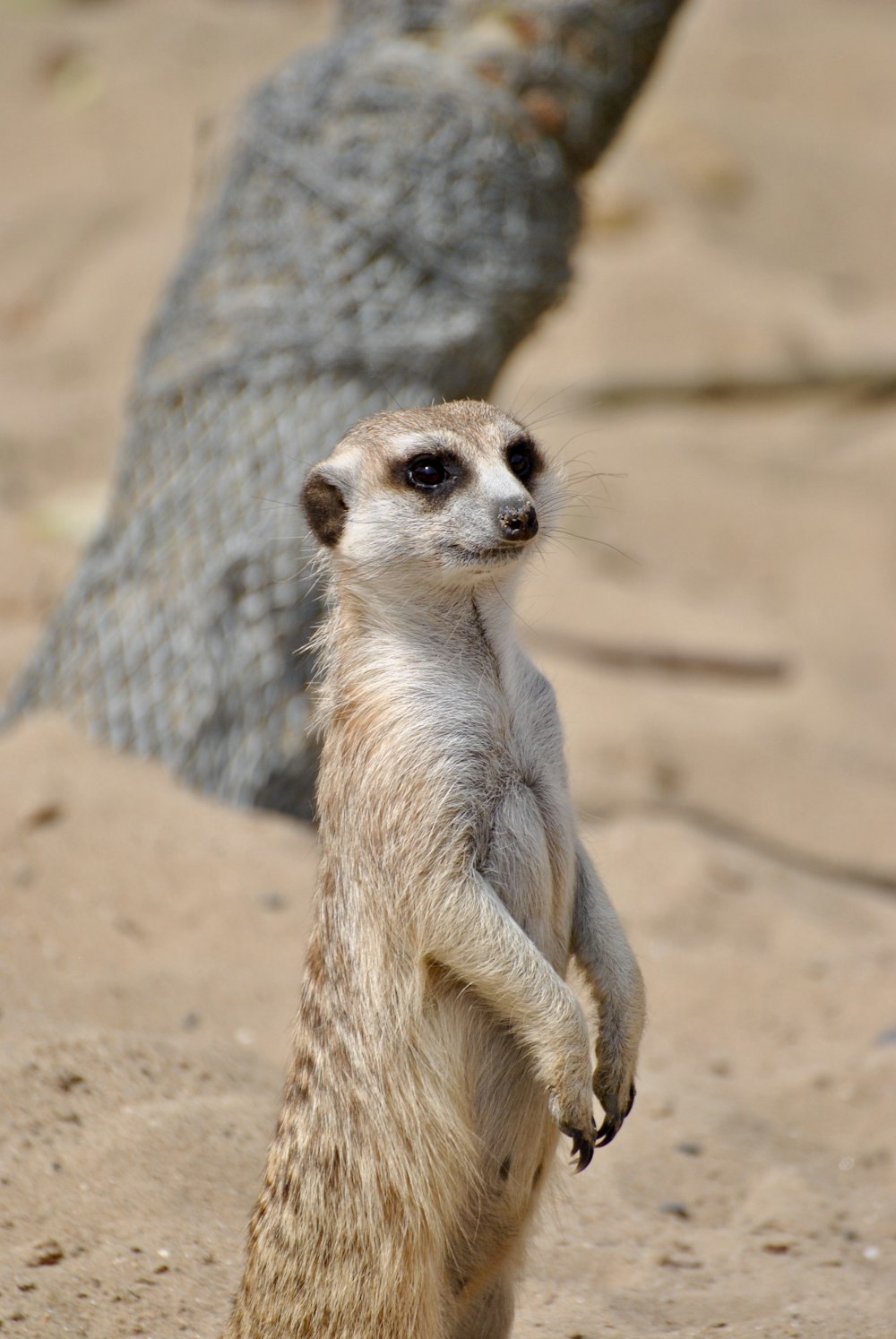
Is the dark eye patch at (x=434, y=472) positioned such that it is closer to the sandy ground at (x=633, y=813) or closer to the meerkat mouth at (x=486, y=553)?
the meerkat mouth at (x=486, y=553)

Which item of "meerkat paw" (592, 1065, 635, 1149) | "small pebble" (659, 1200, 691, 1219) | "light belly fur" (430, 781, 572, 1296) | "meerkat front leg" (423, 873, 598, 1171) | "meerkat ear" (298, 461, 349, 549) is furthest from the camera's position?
"small pebble" (659, 1200, 691, 1219)

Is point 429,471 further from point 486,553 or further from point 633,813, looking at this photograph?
point 633,813

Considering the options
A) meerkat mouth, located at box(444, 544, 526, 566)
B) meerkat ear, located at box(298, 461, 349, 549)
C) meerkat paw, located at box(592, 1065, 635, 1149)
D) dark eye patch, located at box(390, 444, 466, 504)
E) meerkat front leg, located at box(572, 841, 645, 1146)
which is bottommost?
meerkat paw, located at box(592, 1065, 635, 1149)

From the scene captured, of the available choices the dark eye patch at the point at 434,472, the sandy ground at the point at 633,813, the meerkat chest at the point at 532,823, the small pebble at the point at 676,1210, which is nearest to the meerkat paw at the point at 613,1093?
the meerkat chest at the point at 532,823

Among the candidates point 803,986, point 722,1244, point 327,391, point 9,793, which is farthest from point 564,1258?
point 327,391

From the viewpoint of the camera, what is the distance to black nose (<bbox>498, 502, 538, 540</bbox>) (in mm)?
2328

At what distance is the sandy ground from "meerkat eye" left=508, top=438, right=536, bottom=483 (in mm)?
364

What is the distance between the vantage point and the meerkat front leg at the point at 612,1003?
8.06 ft

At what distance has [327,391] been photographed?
451cm

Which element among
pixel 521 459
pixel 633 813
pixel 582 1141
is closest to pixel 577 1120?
pixel 582 1141

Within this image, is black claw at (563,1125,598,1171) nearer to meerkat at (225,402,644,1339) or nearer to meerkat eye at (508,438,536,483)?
meerkat at (225,402,644,1339)

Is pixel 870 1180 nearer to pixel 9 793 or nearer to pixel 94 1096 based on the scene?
pixel 94 1096

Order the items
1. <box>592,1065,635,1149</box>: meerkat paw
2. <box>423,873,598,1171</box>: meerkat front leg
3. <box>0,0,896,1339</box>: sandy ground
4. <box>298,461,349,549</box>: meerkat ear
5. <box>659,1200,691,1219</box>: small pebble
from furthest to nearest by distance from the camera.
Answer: <box>659,1200,691,1219</box>: small pebble < <box>0,0,896,1339</box>: sandy ground < <box>298,461,349,549</box>: meerkat ear < <box>592,1065,635,1149</box>: meerkat paw < <box>423,873,598,1171</box>: meerkat front leg

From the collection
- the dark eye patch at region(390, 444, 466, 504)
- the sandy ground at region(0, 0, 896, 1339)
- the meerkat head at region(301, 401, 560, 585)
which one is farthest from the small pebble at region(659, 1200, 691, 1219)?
the dark eye patch at region(390, 444, 466, 504)
